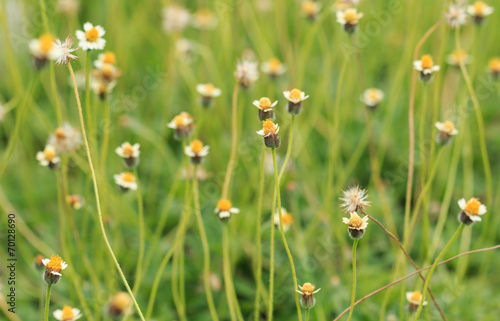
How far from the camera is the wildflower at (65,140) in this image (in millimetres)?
1121

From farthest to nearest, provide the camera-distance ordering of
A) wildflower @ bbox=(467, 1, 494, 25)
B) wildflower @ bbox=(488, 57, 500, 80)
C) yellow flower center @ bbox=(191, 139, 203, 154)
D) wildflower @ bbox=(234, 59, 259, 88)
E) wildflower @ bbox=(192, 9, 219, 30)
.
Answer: wildflower @ bbox=(192, 9, 219, 30)
wildflower @ bbox=(488, 57, 500, 80)
wildflower @ bbox=(467, 1, 494, 25)
wildflower @ bbox=(234, 59, 259, 88)
yellow flower center @ bbox=(191, 139, 203, 154)

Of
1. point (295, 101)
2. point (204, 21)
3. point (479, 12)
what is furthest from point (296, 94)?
point (204, 21)

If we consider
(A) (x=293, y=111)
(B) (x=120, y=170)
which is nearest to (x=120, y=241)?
(B) (x=120, y=170)

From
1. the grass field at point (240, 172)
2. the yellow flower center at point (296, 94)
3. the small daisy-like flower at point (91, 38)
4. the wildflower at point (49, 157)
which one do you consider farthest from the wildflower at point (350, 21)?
the wildflower at point (49, 157)

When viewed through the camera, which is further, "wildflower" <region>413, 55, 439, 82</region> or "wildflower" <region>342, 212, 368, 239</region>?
"wildflower" <region>413, 55, 439, 82</region>

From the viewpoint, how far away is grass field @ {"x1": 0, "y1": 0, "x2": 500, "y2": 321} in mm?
1088

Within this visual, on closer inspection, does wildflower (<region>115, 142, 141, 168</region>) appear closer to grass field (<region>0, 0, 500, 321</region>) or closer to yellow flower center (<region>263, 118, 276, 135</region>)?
grass field (<region>0, 0, 500, 321</region>)

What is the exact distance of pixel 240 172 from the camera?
5.13 ft

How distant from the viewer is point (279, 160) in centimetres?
Answer: 150

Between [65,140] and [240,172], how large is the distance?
56cm

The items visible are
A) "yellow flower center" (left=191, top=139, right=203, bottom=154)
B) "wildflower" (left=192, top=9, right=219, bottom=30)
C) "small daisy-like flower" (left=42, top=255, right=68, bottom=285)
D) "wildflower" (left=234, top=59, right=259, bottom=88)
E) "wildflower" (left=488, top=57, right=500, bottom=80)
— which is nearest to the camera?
"small daisy-like flower" (left=42, top=255, right=68, bottom=285)

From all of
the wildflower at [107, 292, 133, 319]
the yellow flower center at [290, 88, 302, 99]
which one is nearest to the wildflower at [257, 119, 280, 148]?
the yellow flower center at [290, 88, 302, 99]

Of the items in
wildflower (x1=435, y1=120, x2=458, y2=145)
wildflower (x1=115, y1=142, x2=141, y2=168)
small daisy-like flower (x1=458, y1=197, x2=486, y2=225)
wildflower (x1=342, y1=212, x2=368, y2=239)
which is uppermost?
wildflower (x1=115, y1=142, x2=141, y2=168)

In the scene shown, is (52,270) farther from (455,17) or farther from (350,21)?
(455,17)
